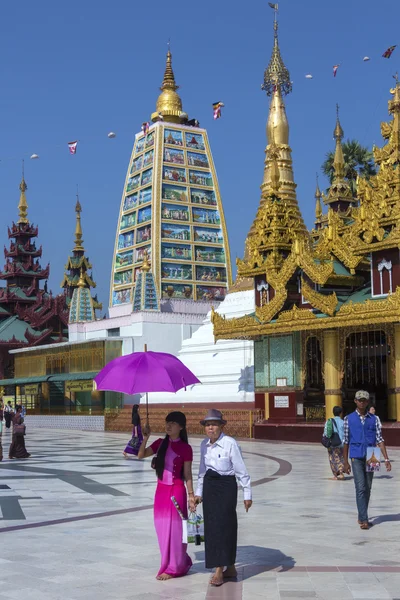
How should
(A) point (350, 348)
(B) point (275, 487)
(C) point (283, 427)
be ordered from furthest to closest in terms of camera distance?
(A) point (350, 348), (C) point (283, 427), (B) point (275, 487)

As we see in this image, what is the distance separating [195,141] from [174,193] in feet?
16.8

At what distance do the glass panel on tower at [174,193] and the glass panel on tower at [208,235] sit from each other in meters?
2.29

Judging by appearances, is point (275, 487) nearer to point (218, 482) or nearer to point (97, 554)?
point (97, 554)

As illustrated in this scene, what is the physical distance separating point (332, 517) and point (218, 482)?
4.53m

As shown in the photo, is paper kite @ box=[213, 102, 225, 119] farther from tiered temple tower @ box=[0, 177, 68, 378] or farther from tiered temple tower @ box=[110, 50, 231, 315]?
tiered temple tower @ box=[0, 177, 68, 378]

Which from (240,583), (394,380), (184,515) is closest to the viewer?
(240,583)

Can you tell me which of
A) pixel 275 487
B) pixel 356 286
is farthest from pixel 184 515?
pixel 356 286

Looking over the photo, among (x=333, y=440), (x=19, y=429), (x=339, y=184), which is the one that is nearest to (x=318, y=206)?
(x=339, y=184)

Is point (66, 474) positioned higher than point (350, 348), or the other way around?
point (350, 348)

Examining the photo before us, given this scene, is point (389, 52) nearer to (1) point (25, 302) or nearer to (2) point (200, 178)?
(2) point (200, 178)

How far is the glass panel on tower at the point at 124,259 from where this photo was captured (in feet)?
202

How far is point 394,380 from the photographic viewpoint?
1155 inches

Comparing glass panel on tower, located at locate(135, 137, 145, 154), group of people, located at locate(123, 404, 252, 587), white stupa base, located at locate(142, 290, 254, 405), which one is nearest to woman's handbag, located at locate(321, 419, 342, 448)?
group of people, located at locate(123, 404, 252, 587)

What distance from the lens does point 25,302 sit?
80.5 metres
